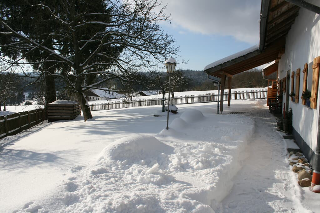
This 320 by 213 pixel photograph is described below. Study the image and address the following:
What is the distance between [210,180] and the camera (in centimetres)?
377

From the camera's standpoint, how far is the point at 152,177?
12.3 ft

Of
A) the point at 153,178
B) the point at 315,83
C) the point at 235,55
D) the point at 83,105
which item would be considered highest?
the point at 235,55

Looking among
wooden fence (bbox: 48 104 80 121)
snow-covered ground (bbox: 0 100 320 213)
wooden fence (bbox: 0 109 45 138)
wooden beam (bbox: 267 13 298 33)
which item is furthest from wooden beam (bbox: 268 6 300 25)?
wooden fence (bbox: 48 104 80 121)

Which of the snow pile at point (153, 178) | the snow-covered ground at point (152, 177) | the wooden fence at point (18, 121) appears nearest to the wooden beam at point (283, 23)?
the snow-covered ground at point (152, 177)

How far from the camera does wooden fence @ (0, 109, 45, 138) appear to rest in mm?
8826

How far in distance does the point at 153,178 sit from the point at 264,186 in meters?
2.14

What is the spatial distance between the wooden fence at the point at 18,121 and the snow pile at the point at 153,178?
654 centimetres

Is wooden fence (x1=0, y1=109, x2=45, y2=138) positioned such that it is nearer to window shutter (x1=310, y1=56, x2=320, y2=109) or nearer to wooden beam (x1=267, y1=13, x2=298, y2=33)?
window shutter (x1=310, y1=56, x2=320, y2=109)

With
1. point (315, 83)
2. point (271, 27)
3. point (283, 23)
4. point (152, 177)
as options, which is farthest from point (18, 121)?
point (283, 23)

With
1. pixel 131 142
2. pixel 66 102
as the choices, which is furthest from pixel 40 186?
pixel 66 102

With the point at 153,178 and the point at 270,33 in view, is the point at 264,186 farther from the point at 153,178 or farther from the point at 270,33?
the point at 270,33

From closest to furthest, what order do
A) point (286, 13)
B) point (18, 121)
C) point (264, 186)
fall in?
point (264, 186), point (286, 13), point (18, 121)

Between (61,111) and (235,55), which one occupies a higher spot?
(235,55)

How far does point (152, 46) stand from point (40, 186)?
379 inches
